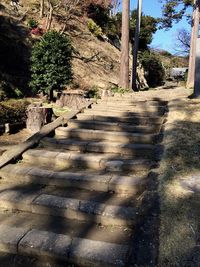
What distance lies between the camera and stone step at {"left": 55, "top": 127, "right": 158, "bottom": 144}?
516 cm

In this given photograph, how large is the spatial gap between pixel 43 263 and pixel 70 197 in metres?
1.02

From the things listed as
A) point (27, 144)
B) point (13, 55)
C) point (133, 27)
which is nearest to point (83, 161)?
point (27, 144)

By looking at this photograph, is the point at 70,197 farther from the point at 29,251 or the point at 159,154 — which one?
the point at 159,154

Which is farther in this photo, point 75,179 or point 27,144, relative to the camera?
point 27,144

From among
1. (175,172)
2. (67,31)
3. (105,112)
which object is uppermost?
(67,31)

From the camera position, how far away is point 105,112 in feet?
23.1

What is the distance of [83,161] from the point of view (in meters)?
4.58

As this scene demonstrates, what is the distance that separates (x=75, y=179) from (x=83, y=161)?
0.57 meters

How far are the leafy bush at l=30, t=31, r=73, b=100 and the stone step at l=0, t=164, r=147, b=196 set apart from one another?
303 inches

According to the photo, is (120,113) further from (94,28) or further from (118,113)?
(94,28)

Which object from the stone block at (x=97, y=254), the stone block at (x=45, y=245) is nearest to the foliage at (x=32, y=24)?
the stone block at (x=45, y=245)

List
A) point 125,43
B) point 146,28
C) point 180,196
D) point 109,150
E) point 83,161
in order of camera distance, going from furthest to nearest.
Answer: point 146,28
point 125,43
point 109,150
point 83,161
point 180,196

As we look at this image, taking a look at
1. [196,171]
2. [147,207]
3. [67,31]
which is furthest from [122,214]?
[67,31]

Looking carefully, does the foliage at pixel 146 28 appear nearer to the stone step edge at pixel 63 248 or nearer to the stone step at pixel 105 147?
the stone step at pixel 105 147
